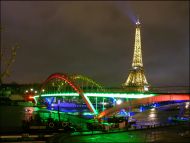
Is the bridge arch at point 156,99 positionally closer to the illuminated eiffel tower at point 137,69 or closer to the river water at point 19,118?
the river water at point 19,118

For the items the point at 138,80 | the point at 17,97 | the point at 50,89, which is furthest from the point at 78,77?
the point at 17,97

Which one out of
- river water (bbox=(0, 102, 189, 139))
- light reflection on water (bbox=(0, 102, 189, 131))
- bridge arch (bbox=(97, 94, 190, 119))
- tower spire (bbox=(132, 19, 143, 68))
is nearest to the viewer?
bridge arch (bbox=(97, 94, 190, 119))

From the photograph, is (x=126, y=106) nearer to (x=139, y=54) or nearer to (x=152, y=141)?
(x=152, y=141)

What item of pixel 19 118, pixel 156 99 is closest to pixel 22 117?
pixel 19 118

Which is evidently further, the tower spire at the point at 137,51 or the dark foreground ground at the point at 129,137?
the tower spire at the point at 137,51

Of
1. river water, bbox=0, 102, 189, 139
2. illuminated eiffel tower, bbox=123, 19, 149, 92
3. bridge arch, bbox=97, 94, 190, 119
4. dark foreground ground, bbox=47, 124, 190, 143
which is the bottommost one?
dark foreground ground, bbox=47, 124, 190, 143

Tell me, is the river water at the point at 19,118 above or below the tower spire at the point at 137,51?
below

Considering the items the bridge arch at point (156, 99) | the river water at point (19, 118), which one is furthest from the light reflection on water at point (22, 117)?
the bridge arch at point (156, 99)

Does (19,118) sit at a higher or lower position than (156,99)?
lower

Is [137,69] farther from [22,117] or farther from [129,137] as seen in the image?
[129,137]

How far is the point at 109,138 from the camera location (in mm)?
39375

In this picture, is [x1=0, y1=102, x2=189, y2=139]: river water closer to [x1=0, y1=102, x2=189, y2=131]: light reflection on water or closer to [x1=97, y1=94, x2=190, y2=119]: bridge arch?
[x1=0, y1=102, x2=189, y2=131]: light reflection on water

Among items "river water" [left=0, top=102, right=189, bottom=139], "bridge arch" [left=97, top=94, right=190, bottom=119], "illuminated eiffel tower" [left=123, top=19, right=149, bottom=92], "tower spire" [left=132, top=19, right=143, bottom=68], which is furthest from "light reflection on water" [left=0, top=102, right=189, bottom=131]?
"tower spire" [left=132, top=19, right=143, bottom=68]

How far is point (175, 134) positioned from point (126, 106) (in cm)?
1467
